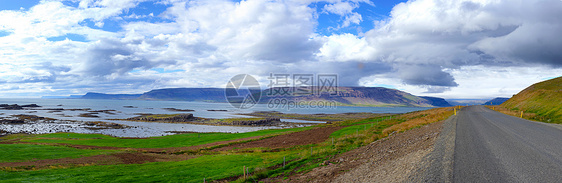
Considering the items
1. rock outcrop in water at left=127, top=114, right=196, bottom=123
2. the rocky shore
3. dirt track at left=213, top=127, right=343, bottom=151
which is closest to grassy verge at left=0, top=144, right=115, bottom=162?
dirt track at left=213, top=127, right=343, bottom=151

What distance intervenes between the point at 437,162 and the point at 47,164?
1355 inches

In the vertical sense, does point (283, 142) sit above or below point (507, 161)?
below

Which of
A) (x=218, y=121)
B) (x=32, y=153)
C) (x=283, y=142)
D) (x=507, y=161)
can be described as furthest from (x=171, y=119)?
(x=507, y=161)

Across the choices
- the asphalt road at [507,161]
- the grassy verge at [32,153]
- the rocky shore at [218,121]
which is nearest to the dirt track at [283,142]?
the grassy verge at [32,153]

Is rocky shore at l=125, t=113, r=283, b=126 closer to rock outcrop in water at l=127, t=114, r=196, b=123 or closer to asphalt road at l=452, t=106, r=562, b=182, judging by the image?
rock outcrop in water at l=127, t=114, r=196, b=123

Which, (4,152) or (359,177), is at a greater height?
(359,177)

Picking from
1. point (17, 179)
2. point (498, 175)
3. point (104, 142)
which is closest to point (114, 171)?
point (17, 179)

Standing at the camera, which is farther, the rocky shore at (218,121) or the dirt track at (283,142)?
the rocky shore at (218,121)

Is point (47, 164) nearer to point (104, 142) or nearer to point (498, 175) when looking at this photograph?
point (104, 142)

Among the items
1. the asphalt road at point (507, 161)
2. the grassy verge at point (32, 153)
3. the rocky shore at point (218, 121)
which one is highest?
the asphalt road at point (507, 161)

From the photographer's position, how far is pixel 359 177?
501 inches

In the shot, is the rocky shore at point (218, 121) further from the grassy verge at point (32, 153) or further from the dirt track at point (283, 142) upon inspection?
the grassy verge at point (32, 153)

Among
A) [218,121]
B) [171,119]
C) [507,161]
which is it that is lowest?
[218,121]

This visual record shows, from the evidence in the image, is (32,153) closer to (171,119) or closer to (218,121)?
(218,121)
